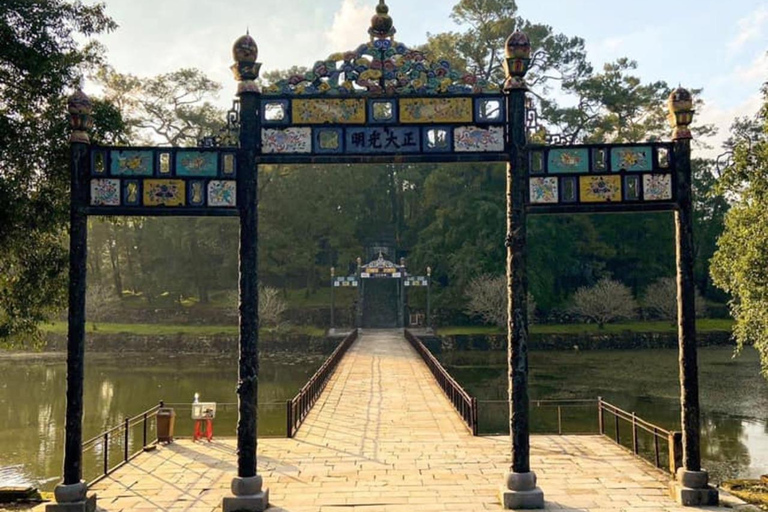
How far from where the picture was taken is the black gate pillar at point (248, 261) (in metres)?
7.22

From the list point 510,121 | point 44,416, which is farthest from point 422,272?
point 510,121

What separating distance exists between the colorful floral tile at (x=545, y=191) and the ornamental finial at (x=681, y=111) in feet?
5.71

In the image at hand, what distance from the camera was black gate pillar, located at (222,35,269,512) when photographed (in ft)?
23.7

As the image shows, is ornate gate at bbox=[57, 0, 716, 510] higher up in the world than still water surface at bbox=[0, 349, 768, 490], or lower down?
higher up

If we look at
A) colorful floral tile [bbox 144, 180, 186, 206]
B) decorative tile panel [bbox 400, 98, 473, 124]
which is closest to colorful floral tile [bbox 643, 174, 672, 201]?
decorative tile panel [bbox 400, 98, 473, 124]

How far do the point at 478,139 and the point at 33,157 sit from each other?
693cm

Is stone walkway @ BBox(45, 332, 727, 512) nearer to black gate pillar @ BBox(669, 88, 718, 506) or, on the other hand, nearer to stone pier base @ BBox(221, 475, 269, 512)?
stone pier base @ BBox(221, 475, 269, 512)

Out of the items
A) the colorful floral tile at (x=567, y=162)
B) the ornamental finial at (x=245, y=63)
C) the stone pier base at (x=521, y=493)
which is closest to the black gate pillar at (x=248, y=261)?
the ornamental finial at (x=245, y=63)

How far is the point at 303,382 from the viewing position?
77.9 feet

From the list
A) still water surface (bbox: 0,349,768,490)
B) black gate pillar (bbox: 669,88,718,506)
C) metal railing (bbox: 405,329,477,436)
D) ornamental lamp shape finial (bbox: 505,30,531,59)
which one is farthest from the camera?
still water surface (bbox: 0,349,768,490)

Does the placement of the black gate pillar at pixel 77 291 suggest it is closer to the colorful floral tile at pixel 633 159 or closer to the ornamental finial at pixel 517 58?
the ornamental finial at pixel 517 58

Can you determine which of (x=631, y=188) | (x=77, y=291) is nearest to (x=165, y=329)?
(x=77, y=291)

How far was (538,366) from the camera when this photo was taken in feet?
89.5

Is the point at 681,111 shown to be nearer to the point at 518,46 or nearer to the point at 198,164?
the point at 518,46
